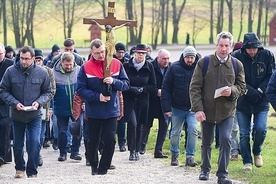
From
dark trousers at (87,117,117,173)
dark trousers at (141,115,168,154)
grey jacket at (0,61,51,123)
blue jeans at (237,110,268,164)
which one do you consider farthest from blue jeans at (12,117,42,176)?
dark trousers at (141,115,168,154)

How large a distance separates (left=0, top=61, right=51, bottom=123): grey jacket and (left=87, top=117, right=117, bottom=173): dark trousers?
0.93 meters

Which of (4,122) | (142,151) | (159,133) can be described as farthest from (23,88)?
(142,151)

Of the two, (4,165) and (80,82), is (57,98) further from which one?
(80,82)

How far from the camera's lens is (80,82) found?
10.7m

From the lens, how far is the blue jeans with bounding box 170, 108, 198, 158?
40.7 feet

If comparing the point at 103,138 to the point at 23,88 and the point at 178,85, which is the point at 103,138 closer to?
the point at 23,88

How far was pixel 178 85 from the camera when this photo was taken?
1259cm

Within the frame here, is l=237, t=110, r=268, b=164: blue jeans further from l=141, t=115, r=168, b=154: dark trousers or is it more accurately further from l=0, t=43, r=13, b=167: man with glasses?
l=0, t=43, r=13, b=167: man with glasses

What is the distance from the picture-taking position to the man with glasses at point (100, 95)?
34.7 feet

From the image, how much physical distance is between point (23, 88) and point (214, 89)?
300cm

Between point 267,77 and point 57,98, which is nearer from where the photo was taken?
point 267,77

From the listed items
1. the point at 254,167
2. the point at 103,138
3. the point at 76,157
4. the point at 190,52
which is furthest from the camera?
the point at 76,157

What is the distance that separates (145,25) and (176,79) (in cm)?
8035

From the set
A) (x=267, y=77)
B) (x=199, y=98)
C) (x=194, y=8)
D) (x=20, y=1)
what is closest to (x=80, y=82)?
(x=199, y=98)
